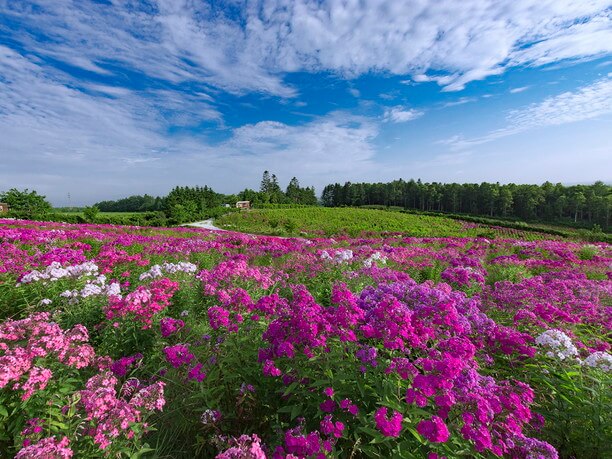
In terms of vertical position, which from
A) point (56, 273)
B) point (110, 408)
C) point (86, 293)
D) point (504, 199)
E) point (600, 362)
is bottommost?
point (600, 362)

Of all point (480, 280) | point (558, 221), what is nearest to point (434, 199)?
point (558, 221)

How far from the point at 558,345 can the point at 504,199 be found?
8918 cm

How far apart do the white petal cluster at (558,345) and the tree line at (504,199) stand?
83.9m

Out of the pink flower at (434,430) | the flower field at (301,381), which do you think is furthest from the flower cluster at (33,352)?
the pink flower at (434,430)

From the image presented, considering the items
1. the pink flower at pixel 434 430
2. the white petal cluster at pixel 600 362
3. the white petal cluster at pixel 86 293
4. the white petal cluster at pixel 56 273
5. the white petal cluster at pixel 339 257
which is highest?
the white petal cluster at pixel 56 273

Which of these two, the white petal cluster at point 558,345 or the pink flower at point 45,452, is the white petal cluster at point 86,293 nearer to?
the pink flower at point 45,452

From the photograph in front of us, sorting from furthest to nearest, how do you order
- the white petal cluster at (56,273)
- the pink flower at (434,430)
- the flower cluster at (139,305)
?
the white petal cluster at (56,273) → the flower cluster at (139,305) → the pink flower at (434,430)

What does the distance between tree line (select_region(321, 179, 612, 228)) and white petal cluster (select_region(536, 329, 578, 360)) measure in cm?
8387

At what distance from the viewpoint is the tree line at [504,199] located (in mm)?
65562

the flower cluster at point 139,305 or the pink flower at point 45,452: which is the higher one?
the flower cluster at point 139,305

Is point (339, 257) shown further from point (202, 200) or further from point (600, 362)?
point (202, 200)

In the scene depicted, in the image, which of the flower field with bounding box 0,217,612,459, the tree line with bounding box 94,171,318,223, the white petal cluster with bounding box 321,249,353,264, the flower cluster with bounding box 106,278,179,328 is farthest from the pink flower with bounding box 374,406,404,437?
the tree line with bounding box 94,171,318,223

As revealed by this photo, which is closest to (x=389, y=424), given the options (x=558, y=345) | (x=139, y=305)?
(x=558, y=345)

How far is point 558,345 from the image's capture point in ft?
10.8
